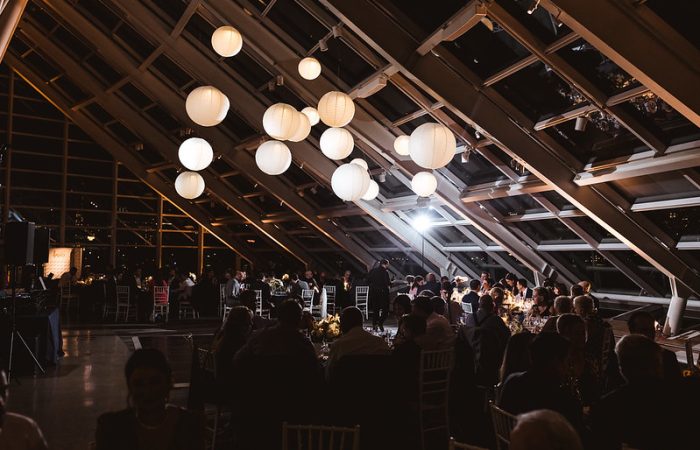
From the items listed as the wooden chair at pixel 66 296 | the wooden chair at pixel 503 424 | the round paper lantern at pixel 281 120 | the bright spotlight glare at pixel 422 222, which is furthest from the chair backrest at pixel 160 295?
the wooden chair at pixel 503 424

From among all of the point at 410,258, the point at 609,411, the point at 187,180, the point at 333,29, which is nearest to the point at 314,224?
the point at 410,258

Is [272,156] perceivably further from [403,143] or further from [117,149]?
[117,149]

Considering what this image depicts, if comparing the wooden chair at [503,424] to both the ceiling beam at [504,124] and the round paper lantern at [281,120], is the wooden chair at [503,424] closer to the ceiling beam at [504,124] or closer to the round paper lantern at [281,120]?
the round paper lantern at [281,120]

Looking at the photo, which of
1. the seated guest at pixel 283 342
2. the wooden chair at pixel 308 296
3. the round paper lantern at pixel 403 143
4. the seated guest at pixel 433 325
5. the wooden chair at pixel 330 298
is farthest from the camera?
the wooden chair at pixel 330 298

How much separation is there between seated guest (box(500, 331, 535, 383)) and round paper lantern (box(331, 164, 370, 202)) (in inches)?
89.0

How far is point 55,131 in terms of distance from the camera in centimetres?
1622

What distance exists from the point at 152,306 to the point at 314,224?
4.08m

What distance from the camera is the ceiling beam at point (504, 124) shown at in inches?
238

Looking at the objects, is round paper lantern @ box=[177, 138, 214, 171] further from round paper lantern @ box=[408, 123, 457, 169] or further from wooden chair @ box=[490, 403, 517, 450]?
wooden chair @ box=[490, 403, 517, 450]

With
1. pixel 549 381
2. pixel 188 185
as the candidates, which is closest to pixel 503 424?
pixel 549 381

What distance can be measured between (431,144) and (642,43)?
1786 mm

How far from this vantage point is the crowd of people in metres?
2.13

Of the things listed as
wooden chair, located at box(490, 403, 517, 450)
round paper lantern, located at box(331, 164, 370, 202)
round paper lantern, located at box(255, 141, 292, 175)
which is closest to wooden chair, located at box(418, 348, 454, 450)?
wooden chair, located at box(490, 403, 517, 450)

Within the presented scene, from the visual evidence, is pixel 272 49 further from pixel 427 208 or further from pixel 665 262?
pixel 665 262
